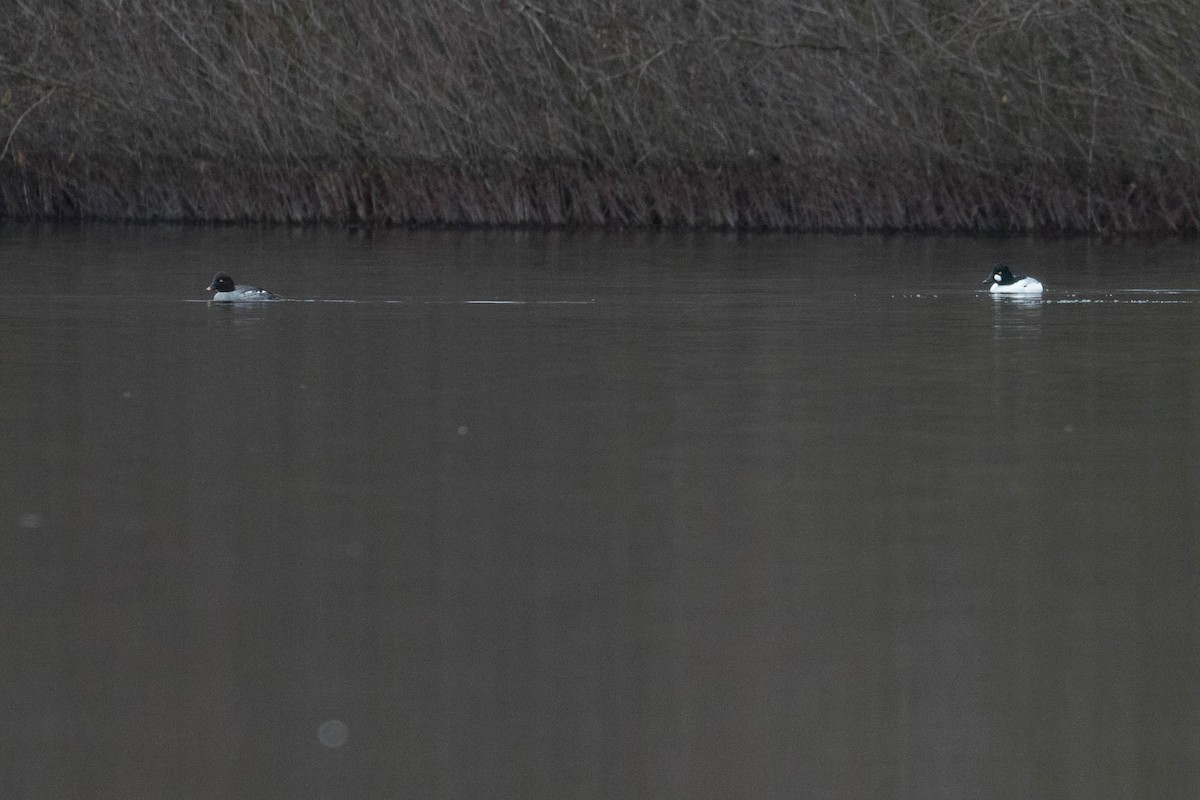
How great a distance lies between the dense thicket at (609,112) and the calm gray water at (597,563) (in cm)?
957

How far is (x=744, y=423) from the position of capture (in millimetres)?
10695

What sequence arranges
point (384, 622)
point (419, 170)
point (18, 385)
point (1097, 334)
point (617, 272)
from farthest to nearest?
point (419, 170), point (617, 272), point (1097, 334), point (18, 385), point (384, 622)

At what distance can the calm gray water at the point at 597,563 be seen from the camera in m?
5.73

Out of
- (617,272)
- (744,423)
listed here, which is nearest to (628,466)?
(744,423)

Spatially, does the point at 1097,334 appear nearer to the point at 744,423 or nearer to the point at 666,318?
the point at 666,318

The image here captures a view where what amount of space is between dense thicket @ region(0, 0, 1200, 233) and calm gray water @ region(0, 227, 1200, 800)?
957 cm

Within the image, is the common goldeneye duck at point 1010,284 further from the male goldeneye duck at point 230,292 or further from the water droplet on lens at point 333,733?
the water droplet on lens at point 333,733

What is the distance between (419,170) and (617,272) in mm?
7210

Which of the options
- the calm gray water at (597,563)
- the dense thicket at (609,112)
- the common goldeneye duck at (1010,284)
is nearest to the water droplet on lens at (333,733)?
the calm gray water at (597,563)

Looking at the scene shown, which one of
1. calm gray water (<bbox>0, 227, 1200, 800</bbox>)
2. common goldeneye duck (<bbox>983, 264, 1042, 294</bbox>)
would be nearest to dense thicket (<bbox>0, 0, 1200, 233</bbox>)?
common goldeneye duck (<bbox>983, 264, 1042, 294</bbox>)

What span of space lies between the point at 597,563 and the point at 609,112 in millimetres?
18222

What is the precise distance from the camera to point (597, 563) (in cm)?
755

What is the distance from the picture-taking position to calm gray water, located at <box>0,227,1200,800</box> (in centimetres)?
573

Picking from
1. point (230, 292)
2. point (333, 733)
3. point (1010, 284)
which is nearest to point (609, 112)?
point (1010, 284)
